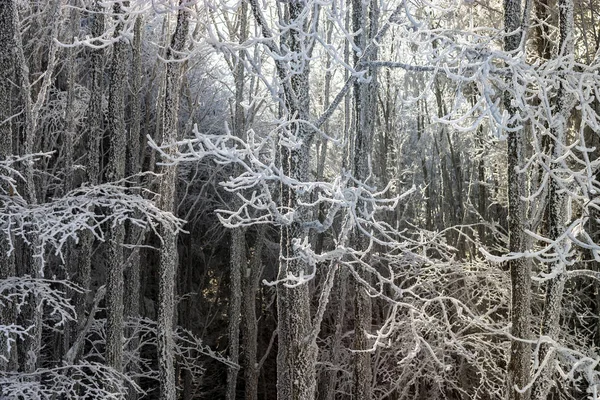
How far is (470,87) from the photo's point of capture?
40.9ft

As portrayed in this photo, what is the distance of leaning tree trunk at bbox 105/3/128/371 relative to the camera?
863 cm

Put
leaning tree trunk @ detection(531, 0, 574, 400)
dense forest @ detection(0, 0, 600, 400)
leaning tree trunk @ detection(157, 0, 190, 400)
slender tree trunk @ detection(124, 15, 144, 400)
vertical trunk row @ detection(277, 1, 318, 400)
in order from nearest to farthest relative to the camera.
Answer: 1. dense forest @ detection(0, 0, 600, 400)
2. vertical trunk row @ detection(277, 1, 318, 400)
3. leaning tree trunk @ detection(531, 0, 574, 400)
4. leaning tree trunk @ detection(157, 0, 190, 400)
5. slender tree trunk @ detection(124, 15, 144, 400)

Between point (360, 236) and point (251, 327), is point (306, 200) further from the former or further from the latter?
point (251, 327)

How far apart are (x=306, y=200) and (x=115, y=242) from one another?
326cm

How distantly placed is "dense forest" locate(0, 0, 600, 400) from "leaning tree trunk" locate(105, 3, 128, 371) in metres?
0.03

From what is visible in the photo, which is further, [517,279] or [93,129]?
[93,129]

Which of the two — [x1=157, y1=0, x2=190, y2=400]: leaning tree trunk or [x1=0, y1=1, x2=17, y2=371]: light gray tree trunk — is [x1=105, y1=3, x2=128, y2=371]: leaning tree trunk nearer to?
[x1=157, y1=0, x2=190, y2=400]: leaning tree trunk

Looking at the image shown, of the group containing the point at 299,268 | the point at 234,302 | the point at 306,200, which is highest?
the point at 306,200

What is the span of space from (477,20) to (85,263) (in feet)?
20.0

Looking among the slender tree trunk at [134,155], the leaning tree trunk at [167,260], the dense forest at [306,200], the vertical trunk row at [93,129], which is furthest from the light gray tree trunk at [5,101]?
the slender tree trunk at [134,155]

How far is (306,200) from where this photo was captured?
248 inches

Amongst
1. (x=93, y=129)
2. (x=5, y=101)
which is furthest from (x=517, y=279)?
(x=5, y=101)

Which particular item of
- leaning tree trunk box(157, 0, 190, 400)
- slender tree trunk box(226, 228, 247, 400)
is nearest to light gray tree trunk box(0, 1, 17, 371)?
leaning tree trunk box(157, 0, 190, 400)

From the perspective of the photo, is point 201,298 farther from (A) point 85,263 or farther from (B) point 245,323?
(A) point 85,263
